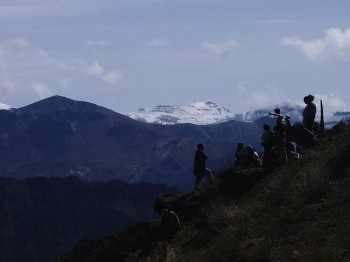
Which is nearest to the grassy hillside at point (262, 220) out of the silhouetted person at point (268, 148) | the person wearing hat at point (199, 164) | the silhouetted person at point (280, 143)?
the silhouetted person at point (268, 148)

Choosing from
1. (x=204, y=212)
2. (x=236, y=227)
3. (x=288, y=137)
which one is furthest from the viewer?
(x=288, y=137)

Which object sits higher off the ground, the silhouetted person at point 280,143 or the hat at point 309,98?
the hat at point 309,98

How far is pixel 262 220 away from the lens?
1836 cm

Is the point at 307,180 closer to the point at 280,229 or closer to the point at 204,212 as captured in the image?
the point at 280,229

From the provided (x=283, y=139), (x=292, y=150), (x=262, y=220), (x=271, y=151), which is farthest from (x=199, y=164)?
(x=262, y=220)

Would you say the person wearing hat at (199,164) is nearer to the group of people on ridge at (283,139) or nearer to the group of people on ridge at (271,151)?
the group of people on ridge at (271,151)

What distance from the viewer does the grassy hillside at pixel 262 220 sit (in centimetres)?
1497

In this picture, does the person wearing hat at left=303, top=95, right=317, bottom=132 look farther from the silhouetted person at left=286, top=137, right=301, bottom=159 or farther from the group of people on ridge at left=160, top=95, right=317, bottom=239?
the silhouetted person at left=286, top=137, right=301, bottom=159

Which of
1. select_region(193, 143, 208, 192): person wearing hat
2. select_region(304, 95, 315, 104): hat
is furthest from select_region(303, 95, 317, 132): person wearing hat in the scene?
select_region(193, 143, 208, 192): person wearing hat

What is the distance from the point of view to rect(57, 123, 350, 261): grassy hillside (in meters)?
15.0

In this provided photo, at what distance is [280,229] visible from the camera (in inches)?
643

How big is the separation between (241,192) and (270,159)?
1.37m

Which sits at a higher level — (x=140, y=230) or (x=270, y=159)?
(x=270, y=159)

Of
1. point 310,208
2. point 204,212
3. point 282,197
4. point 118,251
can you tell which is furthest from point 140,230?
point 310,208
